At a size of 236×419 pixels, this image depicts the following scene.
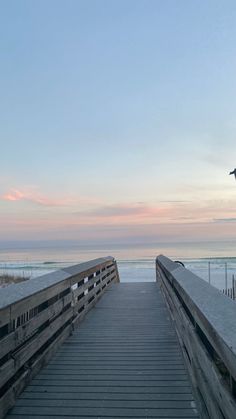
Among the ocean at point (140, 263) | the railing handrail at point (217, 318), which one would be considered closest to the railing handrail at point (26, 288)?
the railing handrail at point (217, 318)

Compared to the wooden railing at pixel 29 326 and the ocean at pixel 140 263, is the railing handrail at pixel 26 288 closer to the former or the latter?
the wooden railing at pixel 29 326

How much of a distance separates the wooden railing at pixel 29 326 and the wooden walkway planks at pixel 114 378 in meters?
0.14

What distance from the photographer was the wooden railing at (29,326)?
297 cm

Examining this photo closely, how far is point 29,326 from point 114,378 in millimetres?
1019

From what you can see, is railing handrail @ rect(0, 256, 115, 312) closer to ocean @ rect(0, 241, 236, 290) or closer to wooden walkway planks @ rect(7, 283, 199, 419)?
wooden walkway planks @ rect(7, 283, 199, 419)

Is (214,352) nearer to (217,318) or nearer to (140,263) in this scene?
(217,318)

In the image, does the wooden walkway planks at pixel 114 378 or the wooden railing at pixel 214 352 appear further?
the wooden walkway planks at pixel 114 378

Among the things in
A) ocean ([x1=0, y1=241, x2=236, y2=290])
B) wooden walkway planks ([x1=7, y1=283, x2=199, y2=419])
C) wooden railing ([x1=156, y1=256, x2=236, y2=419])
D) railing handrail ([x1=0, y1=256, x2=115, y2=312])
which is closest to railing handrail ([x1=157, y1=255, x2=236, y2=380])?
wooden railing ([x1=156, y1=256, x2=236, y2=419])

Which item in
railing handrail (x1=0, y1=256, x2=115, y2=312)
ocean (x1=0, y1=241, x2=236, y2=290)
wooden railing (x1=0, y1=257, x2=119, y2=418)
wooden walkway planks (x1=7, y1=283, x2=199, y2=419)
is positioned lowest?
ocean (x1=0, y1=241, x2=236, y2=290)

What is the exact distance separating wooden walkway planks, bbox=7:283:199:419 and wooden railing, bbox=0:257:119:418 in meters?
0.14

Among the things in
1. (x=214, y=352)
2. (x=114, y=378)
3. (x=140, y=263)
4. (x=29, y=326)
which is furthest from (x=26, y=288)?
(x=140, y=263)

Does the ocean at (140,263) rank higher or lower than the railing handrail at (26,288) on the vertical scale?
lower

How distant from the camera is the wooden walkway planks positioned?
3.09 m

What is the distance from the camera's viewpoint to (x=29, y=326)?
352 centimetres
